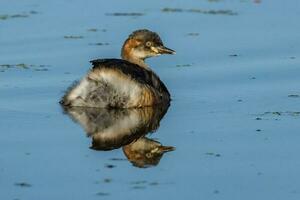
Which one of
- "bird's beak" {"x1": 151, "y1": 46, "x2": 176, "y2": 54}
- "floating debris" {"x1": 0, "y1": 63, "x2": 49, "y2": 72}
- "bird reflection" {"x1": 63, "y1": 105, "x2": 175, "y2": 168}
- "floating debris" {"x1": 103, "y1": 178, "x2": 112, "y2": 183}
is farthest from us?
"floating debris" {"x1": 0, "y1": 63, "x2": 49, "y2": 72}

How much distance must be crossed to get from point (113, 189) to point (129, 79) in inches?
145

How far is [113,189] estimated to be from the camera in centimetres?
926

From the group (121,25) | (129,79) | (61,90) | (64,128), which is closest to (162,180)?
(64,128)

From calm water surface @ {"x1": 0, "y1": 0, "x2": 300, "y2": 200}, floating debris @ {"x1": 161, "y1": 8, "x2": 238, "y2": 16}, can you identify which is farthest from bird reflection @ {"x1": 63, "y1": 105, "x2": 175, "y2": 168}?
floating debris @ {"x1": 161, "y1": 8, "x2": 238, "y2": 16}

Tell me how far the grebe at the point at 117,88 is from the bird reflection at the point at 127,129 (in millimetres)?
91

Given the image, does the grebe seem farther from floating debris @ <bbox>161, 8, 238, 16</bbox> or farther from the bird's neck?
floating debris @ <bbox>161, 8, 238, 16</bbox>

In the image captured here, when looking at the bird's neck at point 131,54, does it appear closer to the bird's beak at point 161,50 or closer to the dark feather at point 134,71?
the bird's beak at point 161,50

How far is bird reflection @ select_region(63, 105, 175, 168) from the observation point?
1081cm

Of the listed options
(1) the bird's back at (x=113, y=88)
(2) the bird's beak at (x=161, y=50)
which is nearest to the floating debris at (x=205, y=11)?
(2) the bird's beak at (x=161, y=50)

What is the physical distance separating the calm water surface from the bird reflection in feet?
0.04

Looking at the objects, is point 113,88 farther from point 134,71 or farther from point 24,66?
point 24,66

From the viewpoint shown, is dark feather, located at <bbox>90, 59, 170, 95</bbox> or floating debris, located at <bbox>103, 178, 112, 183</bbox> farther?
dark feather, located at <bbox>90, 59, 170, 95</bbox>

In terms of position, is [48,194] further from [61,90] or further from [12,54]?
[12,54]

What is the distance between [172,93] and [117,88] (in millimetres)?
1383
